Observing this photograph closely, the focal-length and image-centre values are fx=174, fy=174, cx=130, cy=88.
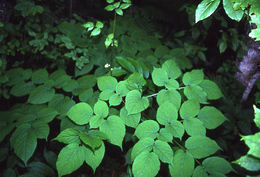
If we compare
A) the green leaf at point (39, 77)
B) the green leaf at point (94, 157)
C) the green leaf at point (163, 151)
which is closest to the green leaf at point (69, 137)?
the green leaf at point (94, 157)

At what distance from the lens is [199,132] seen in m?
1.32

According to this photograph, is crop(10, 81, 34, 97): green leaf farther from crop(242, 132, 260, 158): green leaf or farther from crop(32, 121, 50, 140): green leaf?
crop(242, 132, 260, 158): green leaf

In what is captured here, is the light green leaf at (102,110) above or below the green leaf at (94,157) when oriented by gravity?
above

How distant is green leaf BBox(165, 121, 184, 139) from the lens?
128 centimetres

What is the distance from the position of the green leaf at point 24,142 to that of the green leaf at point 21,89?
19.9 inches

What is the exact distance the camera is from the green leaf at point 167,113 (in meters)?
1.33

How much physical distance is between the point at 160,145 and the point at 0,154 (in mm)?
1511

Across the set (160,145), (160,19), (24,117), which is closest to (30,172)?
(24,117)

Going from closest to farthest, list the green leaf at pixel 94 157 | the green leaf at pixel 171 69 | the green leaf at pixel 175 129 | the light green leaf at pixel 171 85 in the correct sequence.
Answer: the green leaf at pixel 94 157
the green leaf at pixel 175 129
the light green leaf at pixel 171 85
the green leaf at pixel 171 69

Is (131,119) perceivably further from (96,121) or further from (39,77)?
(39,77)

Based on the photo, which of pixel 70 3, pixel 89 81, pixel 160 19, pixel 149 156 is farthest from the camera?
pixel 160 19

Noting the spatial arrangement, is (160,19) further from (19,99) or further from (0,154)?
(0,154)

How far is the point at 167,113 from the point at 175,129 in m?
0.13

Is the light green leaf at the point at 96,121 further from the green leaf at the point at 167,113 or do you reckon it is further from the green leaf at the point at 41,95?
the green leaf at the point at 41,95
